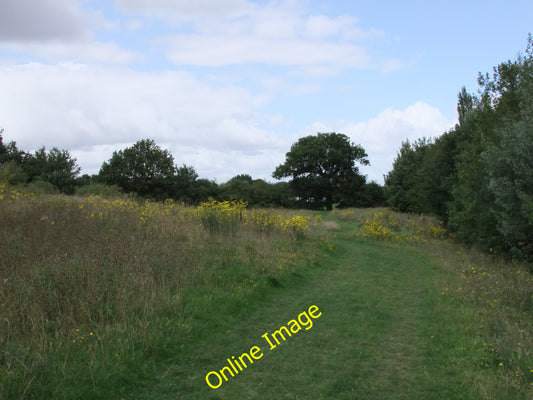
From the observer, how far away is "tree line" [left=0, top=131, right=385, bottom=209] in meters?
37.7

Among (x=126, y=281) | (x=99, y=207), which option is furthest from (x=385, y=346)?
(x=99, y=207)

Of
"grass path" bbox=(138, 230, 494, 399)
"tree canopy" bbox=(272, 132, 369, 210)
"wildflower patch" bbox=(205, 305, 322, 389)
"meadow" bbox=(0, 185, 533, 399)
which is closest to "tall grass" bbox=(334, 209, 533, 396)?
"meadow" bbox=(0, 185, 533, 399)

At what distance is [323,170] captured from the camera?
5566cm

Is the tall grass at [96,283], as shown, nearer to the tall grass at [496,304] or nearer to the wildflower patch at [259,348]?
the wildflower patch at [259,348]

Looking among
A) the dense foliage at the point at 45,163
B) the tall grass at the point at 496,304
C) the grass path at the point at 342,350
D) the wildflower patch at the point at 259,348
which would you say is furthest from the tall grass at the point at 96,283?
the dense foliage at the point at 45,163

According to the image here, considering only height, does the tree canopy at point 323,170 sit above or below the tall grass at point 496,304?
above

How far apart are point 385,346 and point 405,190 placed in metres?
30.1

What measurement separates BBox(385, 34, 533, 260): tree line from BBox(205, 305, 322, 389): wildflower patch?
6800mm

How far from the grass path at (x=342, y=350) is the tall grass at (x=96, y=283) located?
637 mm

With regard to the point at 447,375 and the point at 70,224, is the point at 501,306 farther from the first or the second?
the point at 70,224

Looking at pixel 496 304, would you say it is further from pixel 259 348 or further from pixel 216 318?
pixel 216 318

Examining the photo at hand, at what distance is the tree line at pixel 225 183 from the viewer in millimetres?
37719

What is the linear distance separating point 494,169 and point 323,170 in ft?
143

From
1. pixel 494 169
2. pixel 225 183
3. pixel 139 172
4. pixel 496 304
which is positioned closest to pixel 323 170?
pixel 225 183
